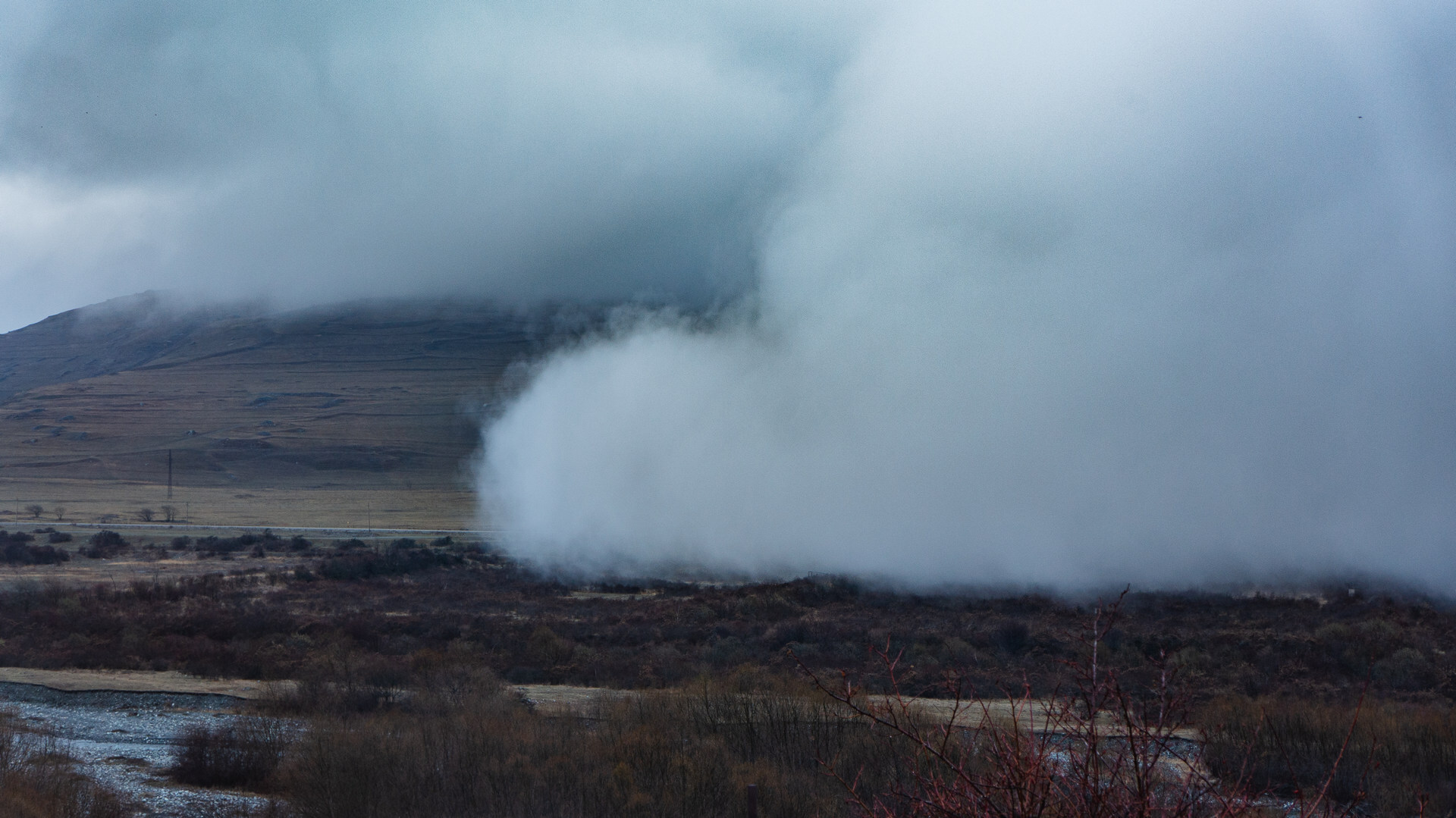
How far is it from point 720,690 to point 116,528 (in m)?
90.1

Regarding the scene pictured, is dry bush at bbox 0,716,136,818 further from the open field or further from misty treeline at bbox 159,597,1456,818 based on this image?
the open field

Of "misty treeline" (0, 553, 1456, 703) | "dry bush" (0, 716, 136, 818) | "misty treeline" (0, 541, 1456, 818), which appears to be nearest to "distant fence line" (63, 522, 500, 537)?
"misty treeline" (0, 541, 1456, 818)

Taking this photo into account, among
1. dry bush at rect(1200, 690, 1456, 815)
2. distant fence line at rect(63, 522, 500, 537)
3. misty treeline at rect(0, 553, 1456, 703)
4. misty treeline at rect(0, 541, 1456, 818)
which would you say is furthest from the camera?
distant fence line at rect(63, 522, 500, 537)

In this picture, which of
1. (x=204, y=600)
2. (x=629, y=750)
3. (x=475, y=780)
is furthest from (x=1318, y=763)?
(x=204, y=600)

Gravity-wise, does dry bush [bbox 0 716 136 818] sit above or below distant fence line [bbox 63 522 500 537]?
below

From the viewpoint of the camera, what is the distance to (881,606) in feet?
164

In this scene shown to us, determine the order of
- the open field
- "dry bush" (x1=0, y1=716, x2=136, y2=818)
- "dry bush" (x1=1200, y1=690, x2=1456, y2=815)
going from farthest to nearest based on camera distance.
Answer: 1. the open field
2. "dry bush" (x1=1200, y1=690, x2=1456, y2=815)
3. "dry bush" (x1=0, y1=716, x2=136, y2=818)

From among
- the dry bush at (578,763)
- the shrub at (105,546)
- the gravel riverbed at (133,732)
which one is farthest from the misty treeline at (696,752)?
the shrub at (105,546)

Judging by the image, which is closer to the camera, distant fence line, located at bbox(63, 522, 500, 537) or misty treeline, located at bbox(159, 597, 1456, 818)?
misty treeline, located at bbox(159, 597, 1456, 818)

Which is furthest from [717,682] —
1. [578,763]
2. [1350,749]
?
[1350,749]

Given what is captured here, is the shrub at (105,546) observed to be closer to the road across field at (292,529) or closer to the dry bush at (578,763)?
the road across field at (292,529)

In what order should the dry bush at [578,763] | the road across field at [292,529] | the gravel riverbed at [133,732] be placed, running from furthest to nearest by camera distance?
the road across field at [292,529], the gravel riverbed at [133,732], the dry bush at [578,763]

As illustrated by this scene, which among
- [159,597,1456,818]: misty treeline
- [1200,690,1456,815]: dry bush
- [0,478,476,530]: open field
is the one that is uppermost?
[0,478,476,530]: open field

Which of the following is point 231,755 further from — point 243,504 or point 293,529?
point 243,504
